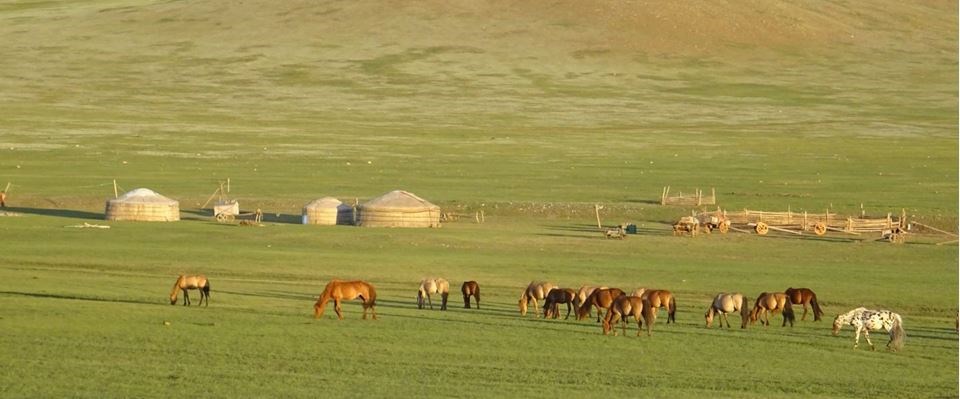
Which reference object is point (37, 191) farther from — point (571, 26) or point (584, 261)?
point (571, 26)

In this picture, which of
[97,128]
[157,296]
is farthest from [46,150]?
[157,296]

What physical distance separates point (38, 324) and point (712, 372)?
915 cm

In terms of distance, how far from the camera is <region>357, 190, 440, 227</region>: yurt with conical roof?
144 ft

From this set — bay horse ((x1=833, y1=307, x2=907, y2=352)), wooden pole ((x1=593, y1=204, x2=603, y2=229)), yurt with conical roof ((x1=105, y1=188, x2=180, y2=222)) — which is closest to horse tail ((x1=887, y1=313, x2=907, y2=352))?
bay horse ((x1=833, y1=307, x2=907, y2=352))

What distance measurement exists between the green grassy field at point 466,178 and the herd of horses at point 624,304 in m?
0.35

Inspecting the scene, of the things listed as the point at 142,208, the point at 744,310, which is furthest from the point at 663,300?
the point at 142,208

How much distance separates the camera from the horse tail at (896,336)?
22641 mm

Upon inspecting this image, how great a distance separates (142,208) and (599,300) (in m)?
22.3

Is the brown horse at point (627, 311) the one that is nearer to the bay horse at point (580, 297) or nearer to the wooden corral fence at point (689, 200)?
the bay horse at point (580, 297)

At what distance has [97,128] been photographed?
81.5 meters

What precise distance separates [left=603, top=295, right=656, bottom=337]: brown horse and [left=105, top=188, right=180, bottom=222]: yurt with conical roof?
904 inches

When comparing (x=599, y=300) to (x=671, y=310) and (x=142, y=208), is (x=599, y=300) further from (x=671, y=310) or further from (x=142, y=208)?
(x=142, y=208)

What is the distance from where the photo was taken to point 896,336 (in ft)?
74.4

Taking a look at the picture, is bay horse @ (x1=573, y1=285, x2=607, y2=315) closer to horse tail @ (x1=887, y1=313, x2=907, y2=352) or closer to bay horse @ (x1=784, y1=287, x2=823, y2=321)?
bay horse @ (x1=784, y1=287, x2=823, y2=321)
